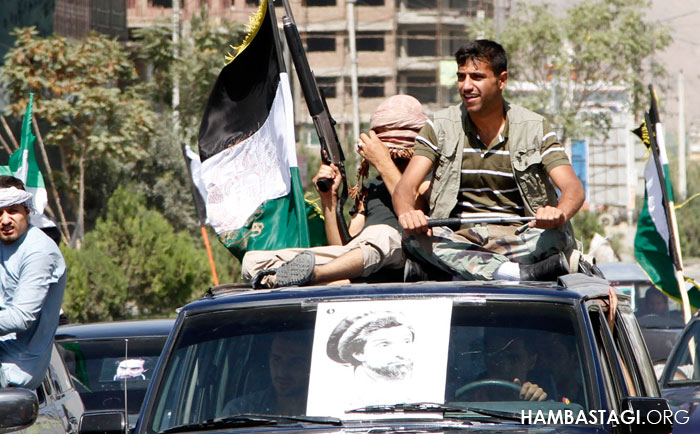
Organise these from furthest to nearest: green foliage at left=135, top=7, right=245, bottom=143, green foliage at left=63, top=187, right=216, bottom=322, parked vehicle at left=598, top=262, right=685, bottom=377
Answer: green foliage at left=135, top=7, right=245, bottom=143 → green foliage at left=63, top=187, right=216, bottom=322 → parked vehicle at left=598, top=262, right=685, bottom=377

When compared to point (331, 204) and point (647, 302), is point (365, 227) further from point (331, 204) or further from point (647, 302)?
point (647, 302)

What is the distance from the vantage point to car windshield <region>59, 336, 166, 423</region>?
748cm

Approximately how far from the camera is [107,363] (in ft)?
24.8

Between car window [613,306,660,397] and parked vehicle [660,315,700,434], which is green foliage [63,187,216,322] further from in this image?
car window [613,306,660,397]

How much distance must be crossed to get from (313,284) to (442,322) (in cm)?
89

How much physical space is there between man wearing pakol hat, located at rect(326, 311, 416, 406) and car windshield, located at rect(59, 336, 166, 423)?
3693 mm

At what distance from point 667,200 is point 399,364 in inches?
302

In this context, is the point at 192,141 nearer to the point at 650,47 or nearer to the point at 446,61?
the point at 650,47

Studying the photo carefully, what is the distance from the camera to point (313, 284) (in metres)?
4.78

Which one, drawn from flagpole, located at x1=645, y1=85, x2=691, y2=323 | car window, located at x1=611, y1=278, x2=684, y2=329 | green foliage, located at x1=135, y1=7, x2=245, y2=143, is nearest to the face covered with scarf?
flagpole, located at x1=645, y1=85, x2=691, y2=323

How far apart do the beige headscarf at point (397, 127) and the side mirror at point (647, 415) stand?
2.48m

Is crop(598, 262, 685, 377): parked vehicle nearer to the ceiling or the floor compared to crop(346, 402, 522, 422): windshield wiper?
nearer to the floor

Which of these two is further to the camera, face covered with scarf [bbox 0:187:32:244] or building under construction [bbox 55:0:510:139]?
building under construction [bbox 55:0:510:139]

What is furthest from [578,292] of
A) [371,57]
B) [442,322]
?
[371,57]
